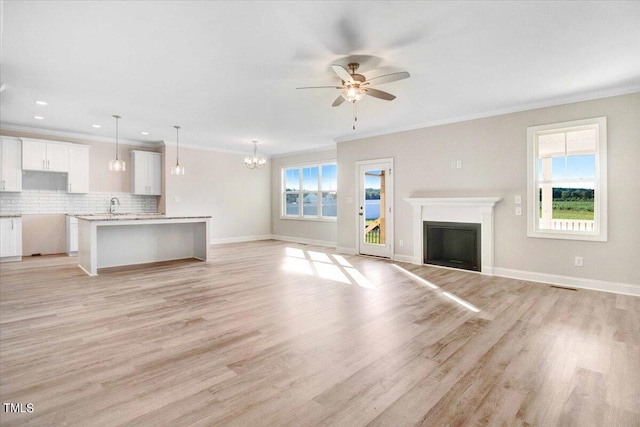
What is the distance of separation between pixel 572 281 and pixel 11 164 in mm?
10127

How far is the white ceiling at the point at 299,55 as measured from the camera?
2.66m

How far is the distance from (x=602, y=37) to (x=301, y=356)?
3908 millimetres

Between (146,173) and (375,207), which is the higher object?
(146,173)

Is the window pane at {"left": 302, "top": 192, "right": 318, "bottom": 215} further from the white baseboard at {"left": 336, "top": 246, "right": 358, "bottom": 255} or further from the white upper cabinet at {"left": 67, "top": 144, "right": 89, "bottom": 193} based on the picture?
the white upper cabinet at {"left": 67, "top": 144, "right": 89, "bottom": 193}

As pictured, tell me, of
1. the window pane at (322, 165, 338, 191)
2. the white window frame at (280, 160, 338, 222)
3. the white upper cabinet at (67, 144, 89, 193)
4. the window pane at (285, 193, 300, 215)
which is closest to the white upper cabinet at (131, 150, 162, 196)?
the white upper cabinet at (67, 144, 89, 193)

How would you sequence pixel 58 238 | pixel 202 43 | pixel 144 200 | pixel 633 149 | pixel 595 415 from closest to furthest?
1. pixel 595 415
2. pixel 202 43
3. pixel 633 149
4. pixel 58 238
5. pixel 144 200

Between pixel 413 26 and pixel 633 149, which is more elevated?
pixel 413 26

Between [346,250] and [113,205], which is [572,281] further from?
[113,205]

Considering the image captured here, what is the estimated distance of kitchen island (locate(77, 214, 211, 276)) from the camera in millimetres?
5414

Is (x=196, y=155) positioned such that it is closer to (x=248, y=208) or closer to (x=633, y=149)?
(x=248, y=208)

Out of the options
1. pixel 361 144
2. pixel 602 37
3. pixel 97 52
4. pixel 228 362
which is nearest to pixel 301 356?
pixel 228 362

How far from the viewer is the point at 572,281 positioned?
468 cm

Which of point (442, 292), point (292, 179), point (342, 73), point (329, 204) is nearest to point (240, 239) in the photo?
point (292, 179)

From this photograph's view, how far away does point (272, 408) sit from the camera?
1868 mm
